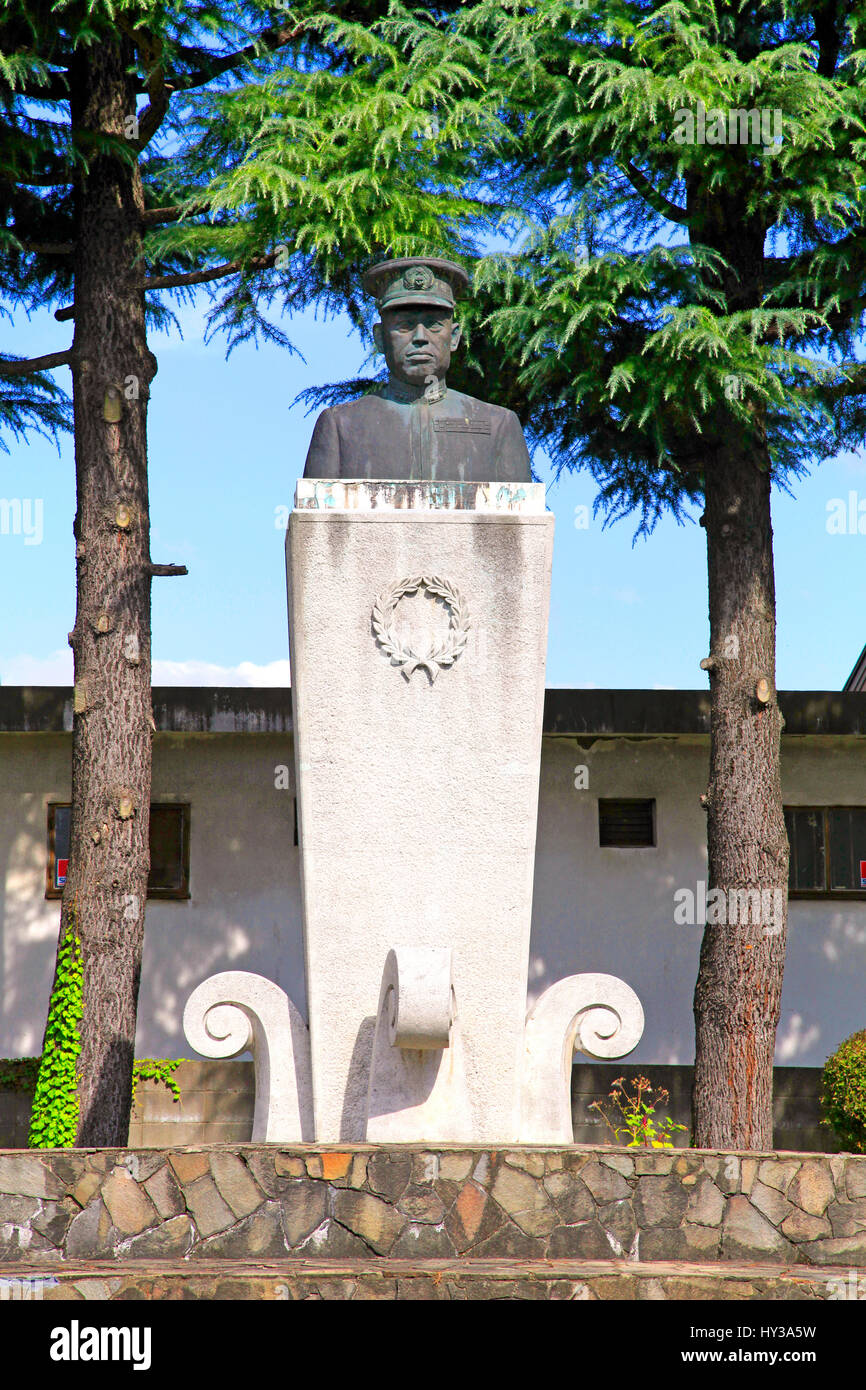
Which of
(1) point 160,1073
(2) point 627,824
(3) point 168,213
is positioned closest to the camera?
(3) point 168,213

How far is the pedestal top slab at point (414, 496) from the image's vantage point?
6.17 metres

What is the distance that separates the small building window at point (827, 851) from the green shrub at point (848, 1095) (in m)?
1.95

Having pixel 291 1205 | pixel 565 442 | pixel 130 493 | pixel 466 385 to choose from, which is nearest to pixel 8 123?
pixel 130 493

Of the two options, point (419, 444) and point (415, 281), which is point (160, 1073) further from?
point (415, 281)

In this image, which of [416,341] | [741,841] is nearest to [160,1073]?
[741,841]

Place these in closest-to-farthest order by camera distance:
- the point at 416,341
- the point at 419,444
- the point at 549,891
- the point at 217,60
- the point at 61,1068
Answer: the point at 419,444 < the point at 416,341 < the point at 61,1068 < the point at 217,60 < the point at 549,891

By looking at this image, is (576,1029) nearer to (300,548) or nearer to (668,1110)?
(300,548)

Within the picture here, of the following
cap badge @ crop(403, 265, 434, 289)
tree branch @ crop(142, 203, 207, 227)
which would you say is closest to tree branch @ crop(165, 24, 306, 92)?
tree branch @ crop(142, 203, 207, 227)

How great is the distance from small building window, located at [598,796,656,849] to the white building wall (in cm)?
8

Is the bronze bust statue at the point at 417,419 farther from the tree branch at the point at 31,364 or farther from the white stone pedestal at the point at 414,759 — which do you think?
the tree branch at the point at 31,364

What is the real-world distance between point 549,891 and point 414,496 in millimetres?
7044

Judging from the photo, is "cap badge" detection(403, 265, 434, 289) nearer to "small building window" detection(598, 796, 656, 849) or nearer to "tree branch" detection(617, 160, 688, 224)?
"tree branch" detection(617, 160, 688, 224)

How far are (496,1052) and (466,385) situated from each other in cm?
696

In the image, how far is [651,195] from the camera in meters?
10.6
